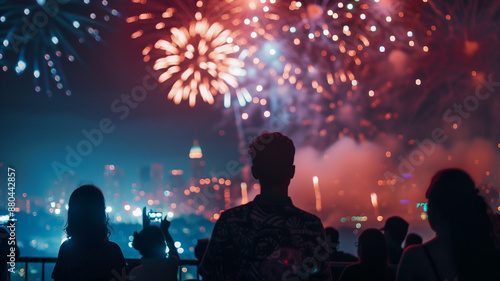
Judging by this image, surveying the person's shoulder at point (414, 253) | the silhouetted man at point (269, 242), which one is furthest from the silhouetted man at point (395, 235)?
the silhouetted man at point (269, 242)

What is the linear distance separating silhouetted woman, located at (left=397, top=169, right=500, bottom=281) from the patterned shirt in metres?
0.58

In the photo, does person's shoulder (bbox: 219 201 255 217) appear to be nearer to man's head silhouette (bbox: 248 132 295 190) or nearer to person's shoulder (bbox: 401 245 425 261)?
man's head silhouette (bbox: 248 132 295 190)

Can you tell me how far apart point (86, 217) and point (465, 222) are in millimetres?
2906

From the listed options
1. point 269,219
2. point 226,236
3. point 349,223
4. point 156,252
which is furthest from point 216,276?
point 349,223

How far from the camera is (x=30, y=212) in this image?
39.7 meters

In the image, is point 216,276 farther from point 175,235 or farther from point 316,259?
point 175,235

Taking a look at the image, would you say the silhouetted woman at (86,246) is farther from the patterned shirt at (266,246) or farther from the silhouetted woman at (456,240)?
the silhouetted woman at (456,240)

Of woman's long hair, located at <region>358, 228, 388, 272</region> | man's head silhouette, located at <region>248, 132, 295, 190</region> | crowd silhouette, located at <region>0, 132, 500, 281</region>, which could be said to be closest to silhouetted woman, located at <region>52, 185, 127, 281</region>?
crowd silhouette, located at <region>0, 132, 500, 281</region>

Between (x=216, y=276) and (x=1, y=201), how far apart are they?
13.9 m

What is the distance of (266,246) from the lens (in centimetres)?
281

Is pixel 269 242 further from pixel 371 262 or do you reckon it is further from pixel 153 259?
pixel 371 262

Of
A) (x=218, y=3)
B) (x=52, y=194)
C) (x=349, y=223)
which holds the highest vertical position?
(x=218, y=3)

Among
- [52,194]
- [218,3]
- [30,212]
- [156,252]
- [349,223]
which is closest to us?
[156,252]

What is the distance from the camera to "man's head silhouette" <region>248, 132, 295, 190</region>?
293cm
